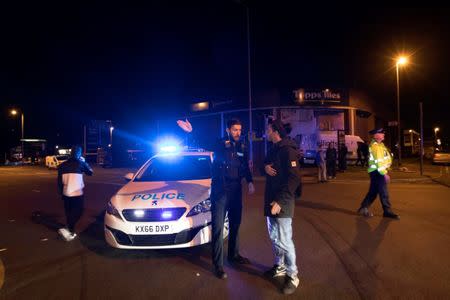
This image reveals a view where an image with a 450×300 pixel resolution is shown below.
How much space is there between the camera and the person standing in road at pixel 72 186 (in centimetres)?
607

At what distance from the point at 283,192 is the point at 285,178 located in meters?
0.15

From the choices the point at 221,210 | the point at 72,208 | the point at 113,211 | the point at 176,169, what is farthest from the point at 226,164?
the point at 72,208

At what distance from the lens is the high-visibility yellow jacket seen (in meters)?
7.31

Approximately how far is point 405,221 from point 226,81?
2443 centimetres

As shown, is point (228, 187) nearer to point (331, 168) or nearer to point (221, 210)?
point (221, 210)

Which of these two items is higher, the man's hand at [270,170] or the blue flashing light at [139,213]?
the man's hand at [270,170]

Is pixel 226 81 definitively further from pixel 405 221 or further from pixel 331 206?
pixel 405 221

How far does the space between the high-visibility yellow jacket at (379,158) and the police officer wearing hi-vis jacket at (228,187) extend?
152 inches

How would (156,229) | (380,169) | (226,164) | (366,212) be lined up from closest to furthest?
(226,164)
(156,229)
(380,169)
(366,212)

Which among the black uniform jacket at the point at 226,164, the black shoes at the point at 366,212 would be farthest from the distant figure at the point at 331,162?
the black uniform jacket at the point at 226,164

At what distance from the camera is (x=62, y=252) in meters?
5.53

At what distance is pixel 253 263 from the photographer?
471 cm

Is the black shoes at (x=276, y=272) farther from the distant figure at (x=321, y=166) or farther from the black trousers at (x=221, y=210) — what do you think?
the distant figure at (x=321, y=166)

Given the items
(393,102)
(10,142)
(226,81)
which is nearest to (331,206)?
(226,81)
